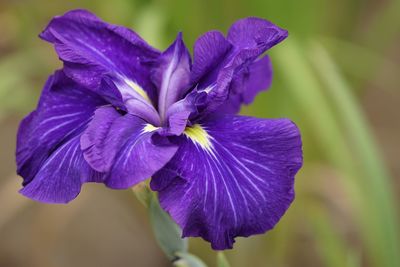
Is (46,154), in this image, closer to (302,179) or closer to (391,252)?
(391,252)

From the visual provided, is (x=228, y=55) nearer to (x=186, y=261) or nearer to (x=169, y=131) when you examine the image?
A: (x=169, y=131)

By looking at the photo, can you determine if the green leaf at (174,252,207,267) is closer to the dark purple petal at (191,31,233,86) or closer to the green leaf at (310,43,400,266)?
the dark purple petal at (191,31,233,86)

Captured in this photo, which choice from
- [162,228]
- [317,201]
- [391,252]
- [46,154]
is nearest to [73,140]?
[46,154]

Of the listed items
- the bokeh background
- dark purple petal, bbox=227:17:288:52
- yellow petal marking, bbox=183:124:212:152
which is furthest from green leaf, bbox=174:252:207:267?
the bokeh background

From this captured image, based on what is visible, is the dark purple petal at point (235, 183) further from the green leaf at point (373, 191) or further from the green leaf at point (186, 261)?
the green leaf at point (373, 191)

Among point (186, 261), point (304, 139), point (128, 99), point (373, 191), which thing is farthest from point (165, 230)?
point (304, 139)

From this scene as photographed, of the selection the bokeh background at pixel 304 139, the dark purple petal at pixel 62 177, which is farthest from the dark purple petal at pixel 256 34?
the bokeh background at pixel 304 139
